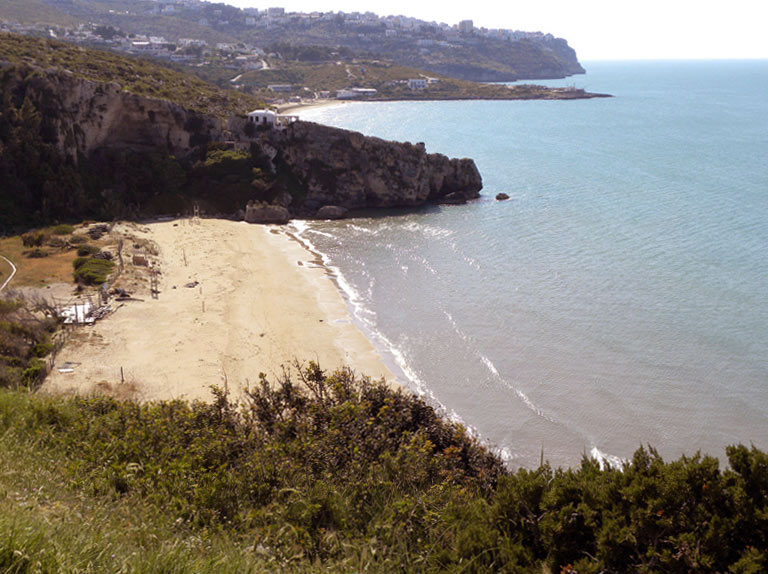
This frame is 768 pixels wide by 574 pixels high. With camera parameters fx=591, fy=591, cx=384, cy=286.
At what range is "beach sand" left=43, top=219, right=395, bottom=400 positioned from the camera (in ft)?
76.8

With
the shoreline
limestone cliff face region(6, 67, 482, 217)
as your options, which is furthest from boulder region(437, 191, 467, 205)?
the shoreline

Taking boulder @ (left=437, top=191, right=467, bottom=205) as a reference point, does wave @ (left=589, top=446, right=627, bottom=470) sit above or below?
below

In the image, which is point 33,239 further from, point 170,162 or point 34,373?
point 34,373

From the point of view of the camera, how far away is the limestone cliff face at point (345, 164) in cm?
5538

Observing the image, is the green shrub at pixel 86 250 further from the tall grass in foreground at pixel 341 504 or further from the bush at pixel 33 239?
the tall grass in foreground at pixel 341 504

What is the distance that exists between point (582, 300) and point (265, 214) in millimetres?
28474

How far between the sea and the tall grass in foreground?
950cm

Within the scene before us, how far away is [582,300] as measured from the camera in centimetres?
3266

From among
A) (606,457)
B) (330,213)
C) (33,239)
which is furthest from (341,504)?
(330,213)

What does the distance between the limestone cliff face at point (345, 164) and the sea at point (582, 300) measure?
294 centimetres

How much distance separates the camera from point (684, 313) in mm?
30516

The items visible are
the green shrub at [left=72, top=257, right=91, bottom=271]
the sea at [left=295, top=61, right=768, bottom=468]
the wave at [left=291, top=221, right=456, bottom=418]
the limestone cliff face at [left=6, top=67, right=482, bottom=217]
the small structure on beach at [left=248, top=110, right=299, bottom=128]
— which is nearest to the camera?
the sea at [left=295, top=61, right=768, bottom=468]

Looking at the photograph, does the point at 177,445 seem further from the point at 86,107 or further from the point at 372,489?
the point at 86,107

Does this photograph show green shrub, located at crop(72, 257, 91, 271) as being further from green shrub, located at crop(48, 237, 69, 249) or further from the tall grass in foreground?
the tall grass in foreground
